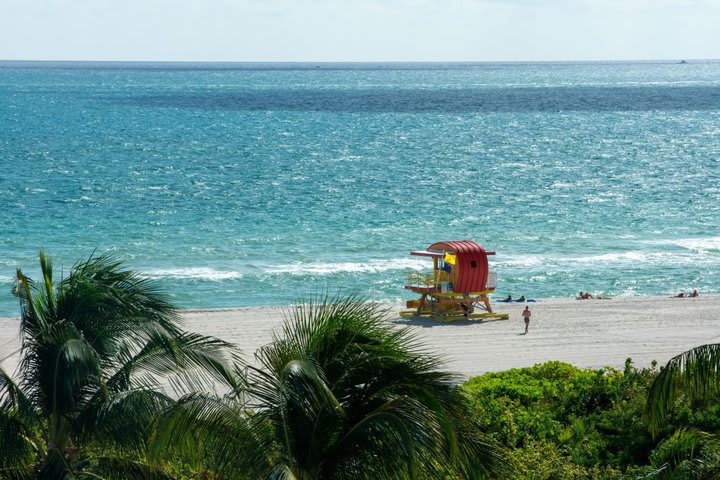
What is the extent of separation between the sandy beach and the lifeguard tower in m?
0.58

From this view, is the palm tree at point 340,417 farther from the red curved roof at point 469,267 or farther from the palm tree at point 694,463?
the red curved roof at point 469,267

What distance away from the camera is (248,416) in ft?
32.9

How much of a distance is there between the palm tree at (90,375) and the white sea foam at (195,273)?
1218 inches

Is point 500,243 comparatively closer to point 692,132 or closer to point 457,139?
point 457,139

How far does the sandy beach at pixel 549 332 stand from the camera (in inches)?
1054

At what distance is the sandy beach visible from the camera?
2677cm

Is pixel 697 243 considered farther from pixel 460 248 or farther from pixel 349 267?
pixel 460 248

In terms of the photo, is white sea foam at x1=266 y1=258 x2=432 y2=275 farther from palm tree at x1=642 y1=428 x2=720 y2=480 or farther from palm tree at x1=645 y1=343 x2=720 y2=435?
palm tree at x1=645 y1=343 x2=720 y2=435

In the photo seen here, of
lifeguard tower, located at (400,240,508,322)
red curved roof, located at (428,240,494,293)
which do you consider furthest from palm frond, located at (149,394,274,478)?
red curved roof, located at (428,240,494,293)

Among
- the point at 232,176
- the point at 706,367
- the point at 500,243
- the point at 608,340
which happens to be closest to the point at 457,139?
the point at 232,176

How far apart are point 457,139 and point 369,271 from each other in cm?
6515

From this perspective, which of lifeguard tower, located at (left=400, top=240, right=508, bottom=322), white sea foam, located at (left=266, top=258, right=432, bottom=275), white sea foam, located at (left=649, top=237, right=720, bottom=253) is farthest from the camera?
white sea foam, located at (left=649, top=237, right=720, bottom=253)

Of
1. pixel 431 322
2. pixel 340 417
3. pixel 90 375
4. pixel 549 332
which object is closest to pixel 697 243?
pixel 549 332

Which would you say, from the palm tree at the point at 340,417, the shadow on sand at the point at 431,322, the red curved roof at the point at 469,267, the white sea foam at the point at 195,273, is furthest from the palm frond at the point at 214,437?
the white sea foam at the point at 195,273
